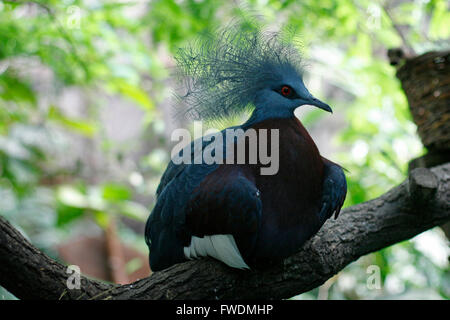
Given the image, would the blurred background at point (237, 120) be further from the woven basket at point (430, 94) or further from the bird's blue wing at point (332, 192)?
the bird's blue wing at point (332, 192)

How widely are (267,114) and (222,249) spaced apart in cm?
45

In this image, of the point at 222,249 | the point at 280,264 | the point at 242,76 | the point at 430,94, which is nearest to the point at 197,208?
the point at 222,249

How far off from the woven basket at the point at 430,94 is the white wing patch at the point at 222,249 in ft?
4.02

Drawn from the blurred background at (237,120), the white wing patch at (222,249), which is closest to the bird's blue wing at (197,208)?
the white wing patch at (222,249)

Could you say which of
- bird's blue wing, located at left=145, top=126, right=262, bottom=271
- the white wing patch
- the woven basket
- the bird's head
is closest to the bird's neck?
the bird's head

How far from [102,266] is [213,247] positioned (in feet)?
10.2

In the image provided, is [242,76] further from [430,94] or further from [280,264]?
[430,94]

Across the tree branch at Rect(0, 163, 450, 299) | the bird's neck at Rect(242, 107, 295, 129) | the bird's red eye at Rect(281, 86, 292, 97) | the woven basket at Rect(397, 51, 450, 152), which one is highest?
the woven basket at Rect(397, 51, 450, 152)

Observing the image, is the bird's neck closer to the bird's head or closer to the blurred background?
the bird's head

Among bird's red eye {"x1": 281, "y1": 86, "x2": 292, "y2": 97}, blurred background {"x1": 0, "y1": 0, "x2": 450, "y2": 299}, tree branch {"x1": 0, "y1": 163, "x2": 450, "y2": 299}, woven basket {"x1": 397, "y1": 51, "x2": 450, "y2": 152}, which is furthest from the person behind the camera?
blurred background {"x1": 0, "y1": 0, "x2": 450, "y2": 299}

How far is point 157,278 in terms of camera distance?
4.22ft

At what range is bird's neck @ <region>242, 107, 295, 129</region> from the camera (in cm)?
132

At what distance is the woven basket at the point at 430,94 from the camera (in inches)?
73.5

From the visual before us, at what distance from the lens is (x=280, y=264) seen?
1343 mm
